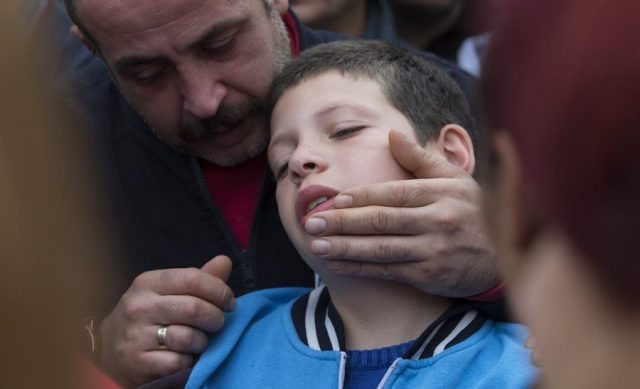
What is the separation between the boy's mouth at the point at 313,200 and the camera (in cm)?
199

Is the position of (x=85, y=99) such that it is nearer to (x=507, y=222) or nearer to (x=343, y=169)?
(x=343, y=169)

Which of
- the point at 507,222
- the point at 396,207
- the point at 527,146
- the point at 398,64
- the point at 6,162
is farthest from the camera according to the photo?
the point at 398,64

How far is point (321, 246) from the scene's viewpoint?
1940 millimetres

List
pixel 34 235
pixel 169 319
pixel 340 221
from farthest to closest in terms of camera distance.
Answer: pixel 169 319 < pixel 340 221 < pixel 34 235

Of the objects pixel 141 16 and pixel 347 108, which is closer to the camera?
pixel 347 108

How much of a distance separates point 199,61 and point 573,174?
6.00ft

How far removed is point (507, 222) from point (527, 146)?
123mm

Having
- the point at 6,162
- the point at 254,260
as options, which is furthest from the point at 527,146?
the point at 254,260

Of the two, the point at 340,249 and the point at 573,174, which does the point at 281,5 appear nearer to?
the point at 340,249

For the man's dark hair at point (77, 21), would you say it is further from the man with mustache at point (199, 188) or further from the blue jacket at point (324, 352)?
the blue jacket at point (324, 352)

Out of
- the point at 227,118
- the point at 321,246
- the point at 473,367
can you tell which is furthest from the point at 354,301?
the point at 227,118

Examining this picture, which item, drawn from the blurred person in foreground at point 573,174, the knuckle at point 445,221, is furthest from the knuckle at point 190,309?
the blurred person in foreground at point 573,174

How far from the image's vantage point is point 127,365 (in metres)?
2.16

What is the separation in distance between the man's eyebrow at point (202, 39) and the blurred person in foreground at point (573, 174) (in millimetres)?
1637
